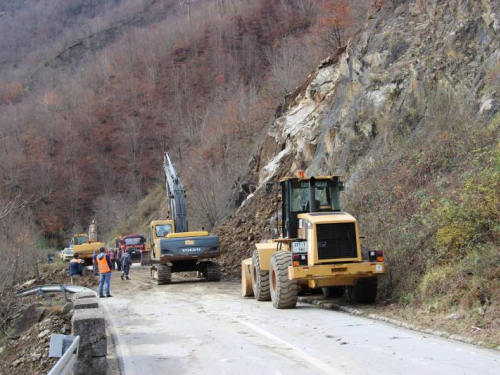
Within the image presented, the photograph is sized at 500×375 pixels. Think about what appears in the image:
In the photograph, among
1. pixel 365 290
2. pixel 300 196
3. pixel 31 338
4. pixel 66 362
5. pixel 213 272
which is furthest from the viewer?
pixel 213 272

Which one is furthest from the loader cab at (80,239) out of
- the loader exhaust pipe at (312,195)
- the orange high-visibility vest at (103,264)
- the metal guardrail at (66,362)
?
the metal guardrail at (66,362)

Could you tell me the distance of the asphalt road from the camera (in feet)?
26.0

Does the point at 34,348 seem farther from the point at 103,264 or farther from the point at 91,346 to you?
the point at 103,264

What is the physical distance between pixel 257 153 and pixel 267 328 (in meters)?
25.7

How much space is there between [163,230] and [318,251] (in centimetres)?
1536

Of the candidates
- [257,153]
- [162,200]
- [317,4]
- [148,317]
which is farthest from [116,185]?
[148,317]

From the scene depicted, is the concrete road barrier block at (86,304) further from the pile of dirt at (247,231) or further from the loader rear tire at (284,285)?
the pile of dirt at (247,231)

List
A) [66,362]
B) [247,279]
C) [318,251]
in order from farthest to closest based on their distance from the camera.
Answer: [247,279] < [318,251] < [66,362]

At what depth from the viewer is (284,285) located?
A: 13.9 m

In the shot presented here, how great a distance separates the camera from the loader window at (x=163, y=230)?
27.7 m

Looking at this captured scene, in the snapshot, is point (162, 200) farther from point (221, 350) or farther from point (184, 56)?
point (221, 350)

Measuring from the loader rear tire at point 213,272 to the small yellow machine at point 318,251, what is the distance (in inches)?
370

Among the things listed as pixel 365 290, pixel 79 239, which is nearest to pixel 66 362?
pixel 365 290

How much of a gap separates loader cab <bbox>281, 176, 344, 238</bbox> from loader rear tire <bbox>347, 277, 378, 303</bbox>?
2.07 metres
